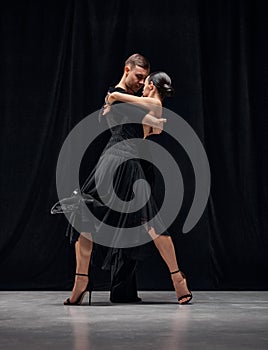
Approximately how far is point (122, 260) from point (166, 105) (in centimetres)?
145

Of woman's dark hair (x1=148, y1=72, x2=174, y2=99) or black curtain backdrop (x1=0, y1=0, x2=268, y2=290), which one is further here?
black curtain backdrop (x1=0, y1=0, x2=268, y2=290)

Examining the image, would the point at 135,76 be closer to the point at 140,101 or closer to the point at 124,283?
the point at 140,101

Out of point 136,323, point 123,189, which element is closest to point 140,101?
point 123,189

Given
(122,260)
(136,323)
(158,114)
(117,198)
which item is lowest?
(136,323)

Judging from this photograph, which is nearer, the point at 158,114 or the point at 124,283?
the point at 158,114

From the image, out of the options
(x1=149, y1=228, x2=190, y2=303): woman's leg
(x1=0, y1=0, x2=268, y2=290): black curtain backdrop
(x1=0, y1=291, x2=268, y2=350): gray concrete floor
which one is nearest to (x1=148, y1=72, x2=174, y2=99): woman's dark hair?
(x1=149, y1=228, x2=190, y2=303): woman's leg

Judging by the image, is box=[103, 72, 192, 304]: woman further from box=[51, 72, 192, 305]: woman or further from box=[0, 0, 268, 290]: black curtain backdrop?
box=[0, 0, 268, 290]: black curtain backdrop

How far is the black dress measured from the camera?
4.16m

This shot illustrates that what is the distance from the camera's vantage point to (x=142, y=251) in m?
4.22

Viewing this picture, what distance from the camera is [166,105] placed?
527 cm

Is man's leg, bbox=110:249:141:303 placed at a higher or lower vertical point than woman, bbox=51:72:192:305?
lower

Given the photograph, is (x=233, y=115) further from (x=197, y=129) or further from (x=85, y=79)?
(x=85, y=79)

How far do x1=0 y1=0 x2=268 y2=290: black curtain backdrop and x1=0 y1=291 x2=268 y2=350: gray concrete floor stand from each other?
45 cm

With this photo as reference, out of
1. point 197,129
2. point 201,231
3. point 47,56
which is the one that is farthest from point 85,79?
point 201,231
